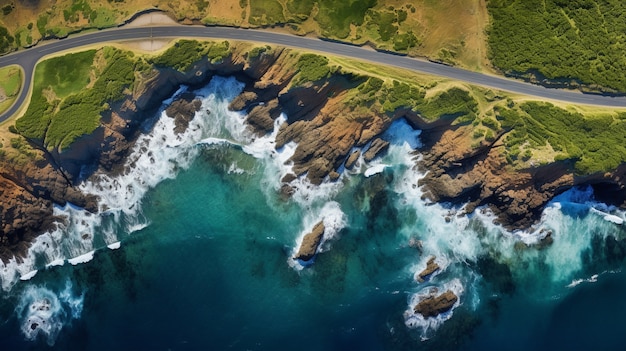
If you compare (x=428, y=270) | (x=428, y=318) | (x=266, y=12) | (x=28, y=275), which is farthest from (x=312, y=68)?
(x=28, y=275)

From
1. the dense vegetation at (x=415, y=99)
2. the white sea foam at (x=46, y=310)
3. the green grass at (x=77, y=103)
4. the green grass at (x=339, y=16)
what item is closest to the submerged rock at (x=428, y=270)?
the dense vegetation at (x=415, y=99)

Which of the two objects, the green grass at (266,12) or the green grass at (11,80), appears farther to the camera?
the green grass at (11,80)

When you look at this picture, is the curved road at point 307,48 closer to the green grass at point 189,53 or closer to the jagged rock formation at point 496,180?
the green grass at point 189,53

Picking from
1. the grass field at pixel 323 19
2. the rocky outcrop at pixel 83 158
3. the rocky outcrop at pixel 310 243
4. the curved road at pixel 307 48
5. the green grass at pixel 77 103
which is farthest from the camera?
the rocky outcrop at pixel 310 243

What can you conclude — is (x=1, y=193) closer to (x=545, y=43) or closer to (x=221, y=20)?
(x=221, y=20)

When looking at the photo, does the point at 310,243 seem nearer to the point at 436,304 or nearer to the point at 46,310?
the point at 436,304

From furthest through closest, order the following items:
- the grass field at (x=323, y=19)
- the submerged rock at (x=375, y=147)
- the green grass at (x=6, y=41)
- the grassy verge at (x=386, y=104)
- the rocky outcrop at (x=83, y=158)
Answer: the submerged rock at (x=375, y=147) < the green grass at (x=6, y=41) < the rocky outcrop at (x=83, y=158) < the grass field at (x=323, y=19) < the grassy verge at (x=386, y=104)

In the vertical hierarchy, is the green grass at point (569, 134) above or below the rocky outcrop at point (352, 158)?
above

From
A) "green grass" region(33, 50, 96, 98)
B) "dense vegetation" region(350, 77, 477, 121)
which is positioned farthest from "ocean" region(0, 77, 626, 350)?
"green grass" region(33, 50, 96, 98)
